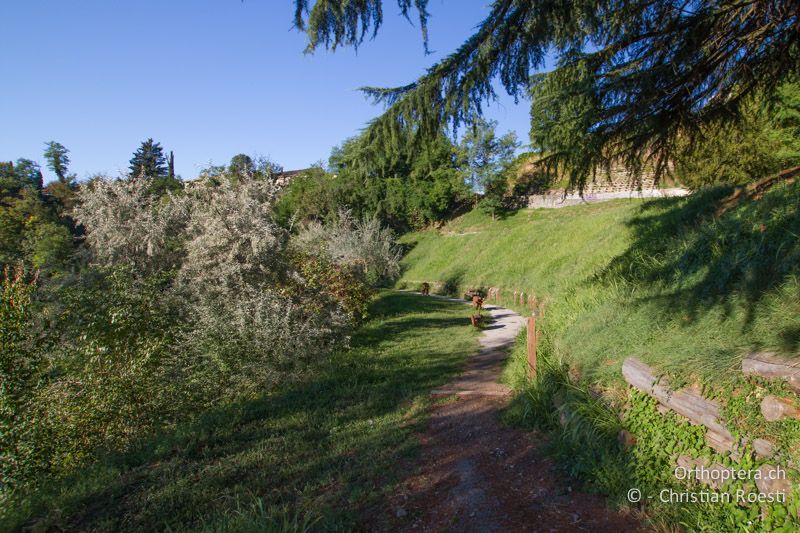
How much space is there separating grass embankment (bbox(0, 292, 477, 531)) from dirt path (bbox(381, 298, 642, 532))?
11.6 inches

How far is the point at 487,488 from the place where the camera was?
13.5ft

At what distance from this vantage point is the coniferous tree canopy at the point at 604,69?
479 cm

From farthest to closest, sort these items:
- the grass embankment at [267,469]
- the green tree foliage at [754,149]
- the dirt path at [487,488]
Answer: the green tree foliage at [754,149] < the grass embankment at [267,469] < the dirt path at [487,488]

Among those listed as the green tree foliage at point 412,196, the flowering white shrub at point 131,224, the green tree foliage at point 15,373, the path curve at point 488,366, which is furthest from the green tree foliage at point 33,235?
the green tree foliage at point 412,196

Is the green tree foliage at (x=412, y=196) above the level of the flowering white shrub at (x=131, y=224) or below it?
above

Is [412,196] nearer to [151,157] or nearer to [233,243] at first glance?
[233,243]

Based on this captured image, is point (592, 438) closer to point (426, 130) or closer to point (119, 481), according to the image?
point (426, 130)

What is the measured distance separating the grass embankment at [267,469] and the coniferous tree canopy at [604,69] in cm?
356

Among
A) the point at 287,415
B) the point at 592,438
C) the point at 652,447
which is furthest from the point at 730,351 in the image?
the point at 287,415

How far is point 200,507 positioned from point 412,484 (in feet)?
6.37

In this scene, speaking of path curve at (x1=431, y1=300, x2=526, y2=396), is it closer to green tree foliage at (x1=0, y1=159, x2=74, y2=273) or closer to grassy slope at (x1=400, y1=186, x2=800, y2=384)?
grassy slope at (x1=400, y1=186, x2=800, y2=384)

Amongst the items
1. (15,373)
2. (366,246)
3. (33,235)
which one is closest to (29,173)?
(33,235)

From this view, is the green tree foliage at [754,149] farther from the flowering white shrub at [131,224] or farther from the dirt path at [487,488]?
the flowering white shrub at [131,224]

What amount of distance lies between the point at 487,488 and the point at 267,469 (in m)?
2.31
